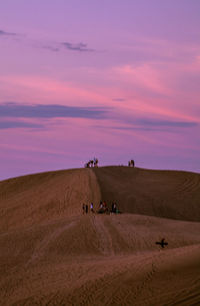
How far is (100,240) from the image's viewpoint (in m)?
26.6

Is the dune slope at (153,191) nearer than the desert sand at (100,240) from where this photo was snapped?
No

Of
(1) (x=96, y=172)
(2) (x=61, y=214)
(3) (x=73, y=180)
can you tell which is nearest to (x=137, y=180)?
(1) (x=96, y=172)

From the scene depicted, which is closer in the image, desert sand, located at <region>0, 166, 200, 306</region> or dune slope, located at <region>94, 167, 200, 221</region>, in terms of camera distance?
desert sand, located at <region>0, 166, 200, 306</region>

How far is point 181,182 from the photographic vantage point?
56969 mm

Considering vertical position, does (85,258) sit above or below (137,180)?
below

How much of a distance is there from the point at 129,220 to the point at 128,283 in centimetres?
1867

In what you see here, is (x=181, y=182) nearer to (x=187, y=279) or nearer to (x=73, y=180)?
(x=73, y=180)

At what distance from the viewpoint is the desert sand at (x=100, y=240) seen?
513 inches

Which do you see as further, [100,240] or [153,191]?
[153,191]

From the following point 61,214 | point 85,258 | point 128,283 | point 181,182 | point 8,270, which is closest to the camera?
point 128,283

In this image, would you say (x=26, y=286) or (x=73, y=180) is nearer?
(x=26, y=286)

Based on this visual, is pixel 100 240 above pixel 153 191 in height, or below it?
below

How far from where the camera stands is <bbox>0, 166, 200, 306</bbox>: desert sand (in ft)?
42.7

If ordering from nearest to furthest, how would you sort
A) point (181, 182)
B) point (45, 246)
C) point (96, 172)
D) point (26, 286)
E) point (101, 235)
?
point (26, 286) < point (45, 246) < point (101, 235) < point (96, 172) < point (181, 182)
